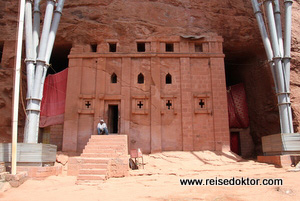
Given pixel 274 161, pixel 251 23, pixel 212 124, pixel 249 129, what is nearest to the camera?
pixel 274 161

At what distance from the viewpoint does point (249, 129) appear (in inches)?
723

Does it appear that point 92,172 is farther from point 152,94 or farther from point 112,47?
point 112,47

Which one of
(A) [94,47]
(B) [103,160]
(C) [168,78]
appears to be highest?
(A) [94,47]

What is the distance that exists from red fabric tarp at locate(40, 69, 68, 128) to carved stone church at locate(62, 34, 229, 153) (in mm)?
750

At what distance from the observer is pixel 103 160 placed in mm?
9578

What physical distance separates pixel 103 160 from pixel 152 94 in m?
6.01

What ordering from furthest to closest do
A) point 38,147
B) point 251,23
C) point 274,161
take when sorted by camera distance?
1. point 251,23
2. point 274,161
3. point 38,147

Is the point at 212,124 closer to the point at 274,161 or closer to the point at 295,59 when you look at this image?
the point at 274,161

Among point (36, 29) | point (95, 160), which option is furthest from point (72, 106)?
point (95, 160)

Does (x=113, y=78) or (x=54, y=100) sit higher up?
(x=113, y=78)

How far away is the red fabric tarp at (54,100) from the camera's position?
49.2 feet

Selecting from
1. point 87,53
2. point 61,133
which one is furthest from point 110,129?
point 87,53

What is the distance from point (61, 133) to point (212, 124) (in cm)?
852

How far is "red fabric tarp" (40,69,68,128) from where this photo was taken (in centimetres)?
1501
